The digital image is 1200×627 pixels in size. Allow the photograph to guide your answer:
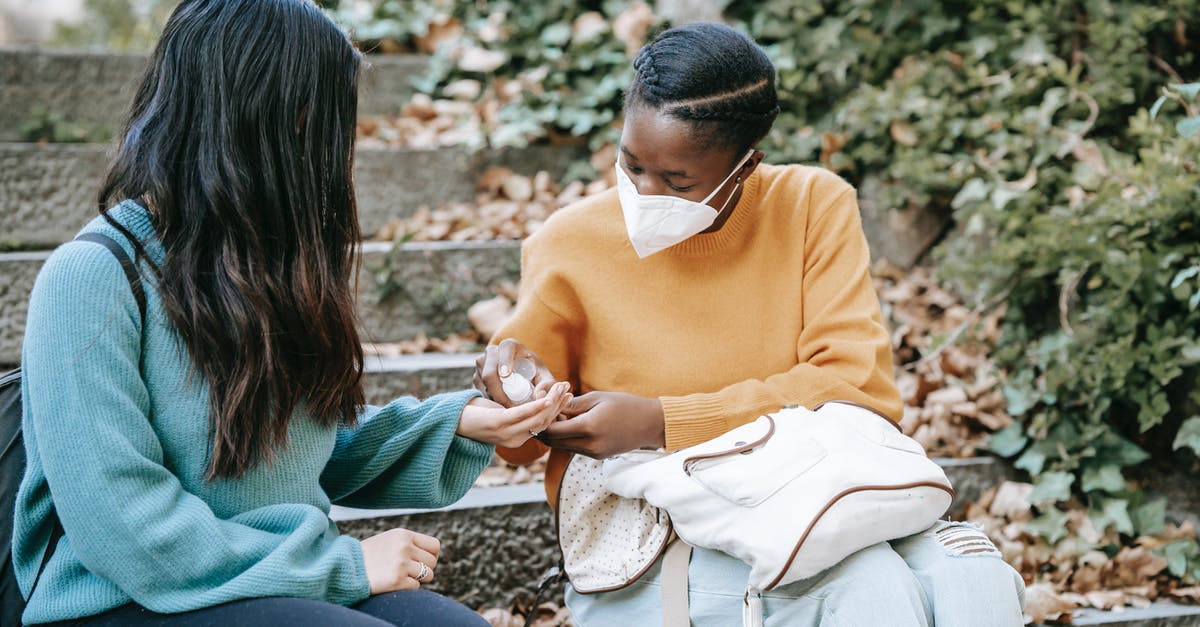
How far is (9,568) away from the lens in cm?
124

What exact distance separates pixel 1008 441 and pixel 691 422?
1.23 metres

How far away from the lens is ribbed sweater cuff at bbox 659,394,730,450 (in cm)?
169

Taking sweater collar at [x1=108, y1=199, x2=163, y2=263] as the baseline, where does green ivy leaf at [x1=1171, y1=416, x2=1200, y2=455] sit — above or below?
below

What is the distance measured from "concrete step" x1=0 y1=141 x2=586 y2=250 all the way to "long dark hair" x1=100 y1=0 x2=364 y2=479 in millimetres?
1517

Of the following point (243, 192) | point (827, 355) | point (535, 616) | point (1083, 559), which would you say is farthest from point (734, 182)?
point (1083, 559)

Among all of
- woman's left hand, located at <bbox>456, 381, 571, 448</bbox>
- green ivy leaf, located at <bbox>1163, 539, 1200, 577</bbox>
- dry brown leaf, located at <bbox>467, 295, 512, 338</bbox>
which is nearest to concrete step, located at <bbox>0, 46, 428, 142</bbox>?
dry brown leaf, located at <bbox>467, 295, 512, 338</bbox>

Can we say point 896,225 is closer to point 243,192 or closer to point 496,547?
point 496,547

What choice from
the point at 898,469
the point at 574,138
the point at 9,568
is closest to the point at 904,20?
the point at 574,138

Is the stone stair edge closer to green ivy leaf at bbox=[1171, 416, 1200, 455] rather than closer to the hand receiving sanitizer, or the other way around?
green ivy leaf at bbox=[1171, 416, 1200, 455]

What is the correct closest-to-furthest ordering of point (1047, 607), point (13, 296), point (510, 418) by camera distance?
point (510, 418), point (1047, 607), point (13, 296)

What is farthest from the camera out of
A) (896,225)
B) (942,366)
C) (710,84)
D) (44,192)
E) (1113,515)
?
(896,225)

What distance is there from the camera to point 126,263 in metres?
1.26

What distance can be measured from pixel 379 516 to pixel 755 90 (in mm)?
1194

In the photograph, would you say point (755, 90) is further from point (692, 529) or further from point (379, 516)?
point (379, 516)
